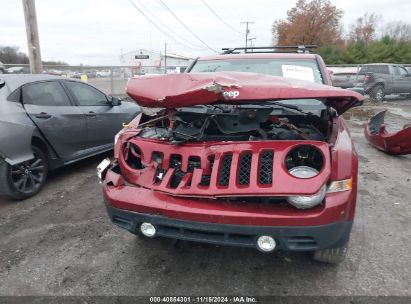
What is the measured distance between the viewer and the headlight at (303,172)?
2.35 m

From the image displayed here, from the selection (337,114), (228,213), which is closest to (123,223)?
(228,213)

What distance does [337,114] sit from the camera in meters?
3.29

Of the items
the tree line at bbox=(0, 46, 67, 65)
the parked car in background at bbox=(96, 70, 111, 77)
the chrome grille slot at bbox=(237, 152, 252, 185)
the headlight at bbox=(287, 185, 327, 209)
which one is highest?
the chrome grille slot at bbox=(237, 152, 252, 185)

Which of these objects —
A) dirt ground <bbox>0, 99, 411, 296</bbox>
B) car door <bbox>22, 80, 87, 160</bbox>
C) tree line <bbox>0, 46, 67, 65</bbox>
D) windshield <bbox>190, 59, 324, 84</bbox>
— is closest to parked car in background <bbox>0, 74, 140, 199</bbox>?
car door <bbox>22, 80, 87, 160</bbox>

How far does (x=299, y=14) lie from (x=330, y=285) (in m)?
42.5

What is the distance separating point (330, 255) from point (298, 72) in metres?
2.07

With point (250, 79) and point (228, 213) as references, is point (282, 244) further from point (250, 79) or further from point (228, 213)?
point (250, 79)

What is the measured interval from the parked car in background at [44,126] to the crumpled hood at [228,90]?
2.10m

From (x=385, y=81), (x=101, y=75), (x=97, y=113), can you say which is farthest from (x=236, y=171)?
(x=385, y=81)

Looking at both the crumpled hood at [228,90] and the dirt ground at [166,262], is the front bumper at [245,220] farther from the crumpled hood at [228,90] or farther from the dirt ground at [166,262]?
the crumpled hood at [228,90]

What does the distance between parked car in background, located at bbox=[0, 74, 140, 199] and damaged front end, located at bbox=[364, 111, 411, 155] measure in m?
4.75

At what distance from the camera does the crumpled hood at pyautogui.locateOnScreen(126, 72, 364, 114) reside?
2521 millimetres

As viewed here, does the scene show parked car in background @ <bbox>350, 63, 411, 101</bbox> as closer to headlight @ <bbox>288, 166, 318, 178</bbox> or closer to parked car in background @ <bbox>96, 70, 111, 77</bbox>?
parked car in background @ <bbox>96, 70, 111, 77</bbox>

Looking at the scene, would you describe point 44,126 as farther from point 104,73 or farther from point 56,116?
point 104,73
